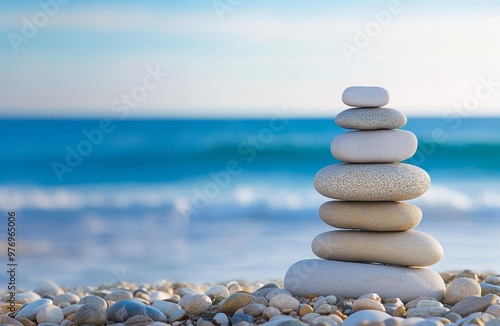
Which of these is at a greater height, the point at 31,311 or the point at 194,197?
the point at 194,197

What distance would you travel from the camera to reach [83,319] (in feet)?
16.1

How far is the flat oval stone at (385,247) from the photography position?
18.3ft

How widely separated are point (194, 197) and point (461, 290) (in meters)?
11.2

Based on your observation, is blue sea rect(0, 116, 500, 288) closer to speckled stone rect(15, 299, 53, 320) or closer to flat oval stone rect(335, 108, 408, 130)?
speckled stone rect(15, 299, 53, 320)

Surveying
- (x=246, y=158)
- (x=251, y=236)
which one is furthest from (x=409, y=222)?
(x=246, y=158)

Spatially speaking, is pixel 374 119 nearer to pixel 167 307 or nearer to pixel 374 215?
pixel 374 215

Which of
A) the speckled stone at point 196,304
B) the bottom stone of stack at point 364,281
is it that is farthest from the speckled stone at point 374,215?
the speckled stone at point 196,304

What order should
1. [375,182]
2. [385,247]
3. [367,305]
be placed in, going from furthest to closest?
[385,247] < [375,182] < [367,305]

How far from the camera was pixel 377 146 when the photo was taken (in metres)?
5.61

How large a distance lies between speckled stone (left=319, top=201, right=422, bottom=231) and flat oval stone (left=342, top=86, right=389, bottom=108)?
77 cm

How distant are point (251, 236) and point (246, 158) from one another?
44.5 feet

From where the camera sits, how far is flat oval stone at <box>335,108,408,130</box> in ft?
18.5

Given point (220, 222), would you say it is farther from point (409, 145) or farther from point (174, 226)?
point (409, 145)

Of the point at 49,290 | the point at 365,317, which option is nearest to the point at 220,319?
the point at 365,317
